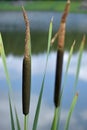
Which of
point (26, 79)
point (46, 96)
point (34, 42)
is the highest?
point (26, 79)

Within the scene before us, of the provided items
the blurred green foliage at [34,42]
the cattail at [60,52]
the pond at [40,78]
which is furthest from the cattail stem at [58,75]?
the blurred green foliage at [34,42]

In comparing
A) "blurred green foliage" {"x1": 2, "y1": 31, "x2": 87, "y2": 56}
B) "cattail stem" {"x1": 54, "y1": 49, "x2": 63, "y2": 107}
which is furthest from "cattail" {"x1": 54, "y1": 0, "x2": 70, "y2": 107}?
"blurred green foliage" {"x1": 2, "y1": 31, "x2": 87, "y2": 56}

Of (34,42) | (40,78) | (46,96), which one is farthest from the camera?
→ (34,42)

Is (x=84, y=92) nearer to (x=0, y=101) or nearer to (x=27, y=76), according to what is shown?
(x=0, y=101)

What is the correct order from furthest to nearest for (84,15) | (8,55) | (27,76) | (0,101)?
1. (84,15)
2. (8,55)
3. (0,101)
4. (27,76)

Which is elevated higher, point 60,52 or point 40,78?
point 60,52

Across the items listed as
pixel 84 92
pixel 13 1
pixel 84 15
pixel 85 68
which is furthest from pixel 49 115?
pixel 13 1

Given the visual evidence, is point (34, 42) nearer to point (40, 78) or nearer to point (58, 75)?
point (40, 78)

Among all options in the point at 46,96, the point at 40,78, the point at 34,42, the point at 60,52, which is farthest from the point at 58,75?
the point at 34,42

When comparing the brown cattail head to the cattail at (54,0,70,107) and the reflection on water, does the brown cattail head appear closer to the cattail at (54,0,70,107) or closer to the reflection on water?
the cattail at (54,0,70,107)

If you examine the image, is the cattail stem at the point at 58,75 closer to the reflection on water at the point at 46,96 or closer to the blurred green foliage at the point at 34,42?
the reflection on water at the point at 46,96

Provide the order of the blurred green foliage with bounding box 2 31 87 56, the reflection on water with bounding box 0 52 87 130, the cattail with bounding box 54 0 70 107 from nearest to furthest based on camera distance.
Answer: the cattail with bounding box 54 0 70 107 < the reflection on water with bounding box 0 52 87 130 < the blurred green foliage with bounding box 2 31 87 56
